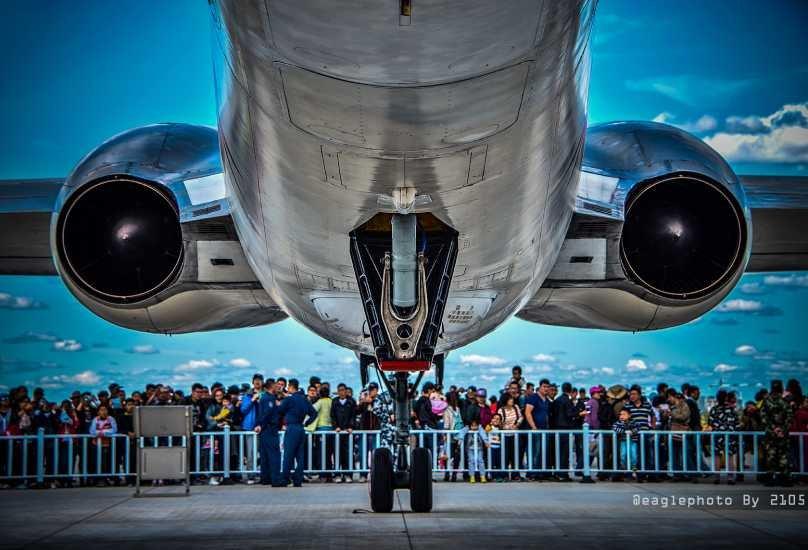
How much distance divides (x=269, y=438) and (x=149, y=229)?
259 inches

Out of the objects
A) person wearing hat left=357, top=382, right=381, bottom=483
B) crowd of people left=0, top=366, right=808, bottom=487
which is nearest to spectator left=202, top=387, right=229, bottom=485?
crowd of people left=0, top=366, right=808, bottom=487

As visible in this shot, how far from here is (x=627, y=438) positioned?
16.1 metres

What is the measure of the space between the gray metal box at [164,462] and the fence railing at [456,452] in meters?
1.51

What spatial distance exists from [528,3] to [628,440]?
40.0ft

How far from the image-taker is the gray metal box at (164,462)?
14.4 meters

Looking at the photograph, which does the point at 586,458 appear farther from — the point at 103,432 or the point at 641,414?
the point at 103,432

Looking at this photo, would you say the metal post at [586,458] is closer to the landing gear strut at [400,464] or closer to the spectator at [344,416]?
the spectator at [344,416]

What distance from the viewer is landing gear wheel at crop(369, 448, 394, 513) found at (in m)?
9.88

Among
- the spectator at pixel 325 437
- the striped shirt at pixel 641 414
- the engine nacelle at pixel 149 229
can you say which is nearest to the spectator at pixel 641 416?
the striped shirt at pixel 641 414

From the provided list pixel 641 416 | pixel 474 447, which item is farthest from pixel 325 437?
pixel 641 416

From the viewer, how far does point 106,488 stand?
15469mm

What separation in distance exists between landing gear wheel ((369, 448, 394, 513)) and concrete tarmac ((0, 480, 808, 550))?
0.46ft

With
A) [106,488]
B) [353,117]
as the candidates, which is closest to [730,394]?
[106,488]

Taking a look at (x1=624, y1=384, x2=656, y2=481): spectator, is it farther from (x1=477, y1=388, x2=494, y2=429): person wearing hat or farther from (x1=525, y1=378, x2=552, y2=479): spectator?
(x1=477, y1=388, x2=494, y2=429): person wearing hat
